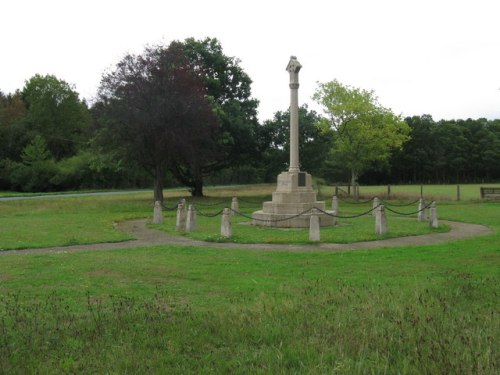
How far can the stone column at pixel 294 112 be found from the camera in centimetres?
2058

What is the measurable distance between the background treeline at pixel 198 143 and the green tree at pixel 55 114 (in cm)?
15

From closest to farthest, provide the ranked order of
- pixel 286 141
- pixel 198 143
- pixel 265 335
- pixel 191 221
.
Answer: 1. pixel 265 335
2. pixel 191 221
3. pixel 198 143
4. pixel 286 141

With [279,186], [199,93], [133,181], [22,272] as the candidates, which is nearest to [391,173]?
[133,181]

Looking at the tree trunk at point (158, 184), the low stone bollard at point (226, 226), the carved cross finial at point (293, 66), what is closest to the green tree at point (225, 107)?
the tree trunk at point (158, 184)

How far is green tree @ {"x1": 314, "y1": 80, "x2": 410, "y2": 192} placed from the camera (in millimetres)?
35656

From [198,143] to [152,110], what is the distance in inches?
148

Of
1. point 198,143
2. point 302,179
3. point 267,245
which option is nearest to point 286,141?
point 198,143

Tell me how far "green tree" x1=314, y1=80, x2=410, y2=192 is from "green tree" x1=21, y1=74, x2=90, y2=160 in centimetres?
4105

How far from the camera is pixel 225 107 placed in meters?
36.9

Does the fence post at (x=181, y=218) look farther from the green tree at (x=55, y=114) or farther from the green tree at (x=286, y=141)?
the green tree at (x=55, y=114)

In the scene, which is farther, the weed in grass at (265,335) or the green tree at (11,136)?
the green tree at (11,136)

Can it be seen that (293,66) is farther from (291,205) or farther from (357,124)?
(357,124)

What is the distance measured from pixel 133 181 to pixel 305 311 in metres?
59.3

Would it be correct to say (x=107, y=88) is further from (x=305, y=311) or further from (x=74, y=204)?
(x=305, y=311)
